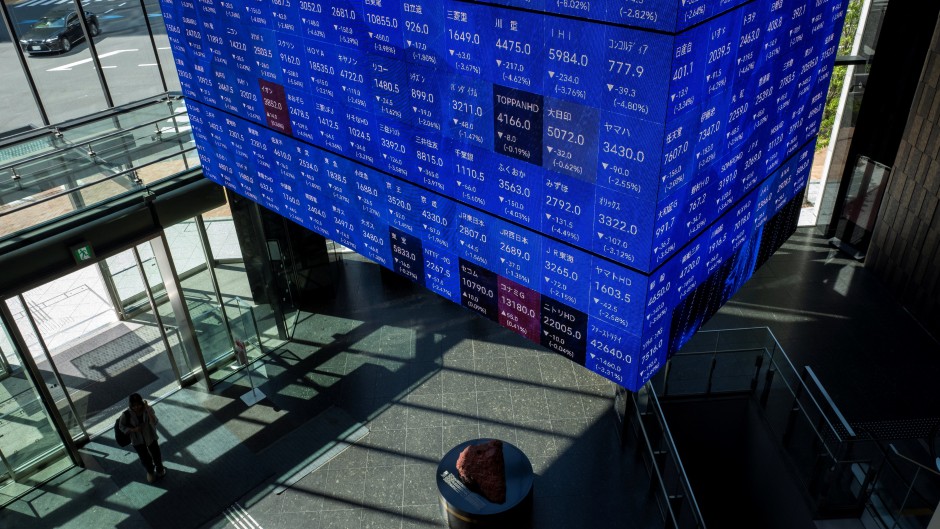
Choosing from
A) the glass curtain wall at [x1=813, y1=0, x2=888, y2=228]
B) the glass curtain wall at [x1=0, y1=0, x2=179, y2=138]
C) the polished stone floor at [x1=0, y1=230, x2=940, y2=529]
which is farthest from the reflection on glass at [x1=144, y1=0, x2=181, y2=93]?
the glass curtain wall at [x1=813, y1=0, x2=888, y2=228]

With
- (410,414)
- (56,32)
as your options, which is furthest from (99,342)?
(410,414)

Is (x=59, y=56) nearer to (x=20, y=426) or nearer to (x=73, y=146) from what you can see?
(x=73, y=146)

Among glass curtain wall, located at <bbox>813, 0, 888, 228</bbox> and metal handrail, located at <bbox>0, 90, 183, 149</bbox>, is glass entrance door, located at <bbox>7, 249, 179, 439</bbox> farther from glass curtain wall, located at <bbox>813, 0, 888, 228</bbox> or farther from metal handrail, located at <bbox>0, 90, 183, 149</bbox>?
glass curtain wall, located at <bbox>813, 0, 888, 228</bbox>

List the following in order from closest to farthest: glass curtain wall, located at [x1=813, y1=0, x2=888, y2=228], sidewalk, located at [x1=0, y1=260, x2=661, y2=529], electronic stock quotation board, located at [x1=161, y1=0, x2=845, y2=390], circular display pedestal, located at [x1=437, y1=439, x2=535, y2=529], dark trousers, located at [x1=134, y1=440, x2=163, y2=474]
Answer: electronic stock quotation board, located at [x1=161, y1=0, x2=845, y2=390] → circular display pedestal, located at [x1=437, y1=439, x2=535, y2=529] → sidewalk, located at [x1=0, y1=260, x2=661, y2=529] → dark trousers, located at [x1=134, y1=440, x2=163, y2=474] → glass curtain wall, located at [x1=813, y1=0, x2=888, y2=228]

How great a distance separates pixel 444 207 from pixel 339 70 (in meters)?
1.66

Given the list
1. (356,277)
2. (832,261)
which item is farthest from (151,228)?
(832,261)

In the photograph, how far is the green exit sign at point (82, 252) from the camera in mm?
9630

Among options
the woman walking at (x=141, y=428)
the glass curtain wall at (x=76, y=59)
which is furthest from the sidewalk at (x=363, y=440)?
the glass curtain wall at (x=76, y=59)

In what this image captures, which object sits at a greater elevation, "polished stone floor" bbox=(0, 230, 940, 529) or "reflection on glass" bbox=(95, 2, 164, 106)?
"reflection on glass" bbox=(95, 2, 164, 106)

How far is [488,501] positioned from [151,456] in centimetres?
521

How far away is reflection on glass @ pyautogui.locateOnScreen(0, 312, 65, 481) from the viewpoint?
33.1 ft

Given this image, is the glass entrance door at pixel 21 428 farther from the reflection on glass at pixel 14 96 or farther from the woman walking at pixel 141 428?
the reflection on glass at pixel 14 96

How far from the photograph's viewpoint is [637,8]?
13.9ft

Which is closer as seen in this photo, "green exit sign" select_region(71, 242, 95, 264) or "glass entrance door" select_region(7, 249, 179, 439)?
"green exit sign" select_region(71, 242, 95, 264)
